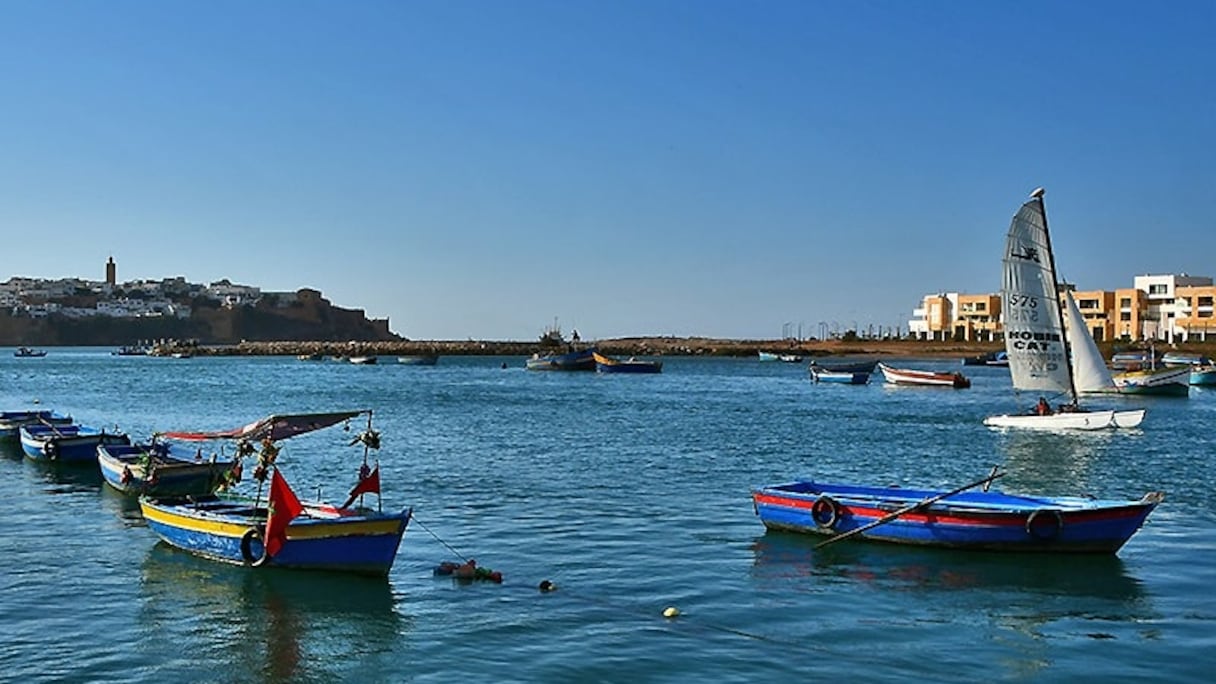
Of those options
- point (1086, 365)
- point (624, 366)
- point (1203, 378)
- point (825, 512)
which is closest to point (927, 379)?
point (1203, 378)

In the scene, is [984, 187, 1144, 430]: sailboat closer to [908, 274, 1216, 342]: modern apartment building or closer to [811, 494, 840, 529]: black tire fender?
[811, 494, 840, 529]: black tire fender

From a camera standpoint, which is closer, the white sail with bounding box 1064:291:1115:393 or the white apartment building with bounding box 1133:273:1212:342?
the white sail with bounding box 1064:291:1115:393

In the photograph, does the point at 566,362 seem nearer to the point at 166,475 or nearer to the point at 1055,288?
the point at 1055,288

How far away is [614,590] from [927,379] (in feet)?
265

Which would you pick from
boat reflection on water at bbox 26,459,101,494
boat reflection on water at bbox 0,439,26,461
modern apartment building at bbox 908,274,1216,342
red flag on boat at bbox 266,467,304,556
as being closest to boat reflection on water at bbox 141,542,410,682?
red flag on boat at bbox 266,467,304,556

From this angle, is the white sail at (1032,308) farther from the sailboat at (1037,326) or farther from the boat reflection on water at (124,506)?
the boat reflection on water at (124,506)

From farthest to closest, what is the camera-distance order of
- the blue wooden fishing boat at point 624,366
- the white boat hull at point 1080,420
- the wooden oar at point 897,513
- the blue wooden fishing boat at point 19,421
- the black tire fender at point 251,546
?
1. the blue wooden fishing boat at point 624,366
2. the white boat hull at point 1080,420
3. the blue wooden fishing boat at point 19,421
4. the wooden oar at point 897,513
5. the black tire fender at point 251,546

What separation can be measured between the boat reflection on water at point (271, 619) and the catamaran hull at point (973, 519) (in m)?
8.91

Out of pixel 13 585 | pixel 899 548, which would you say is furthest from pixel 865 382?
pixel 13 585

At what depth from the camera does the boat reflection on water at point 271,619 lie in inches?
637

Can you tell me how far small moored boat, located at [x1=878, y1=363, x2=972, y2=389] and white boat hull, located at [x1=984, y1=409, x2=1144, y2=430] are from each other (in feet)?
140

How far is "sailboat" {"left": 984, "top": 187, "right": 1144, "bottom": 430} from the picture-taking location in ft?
159

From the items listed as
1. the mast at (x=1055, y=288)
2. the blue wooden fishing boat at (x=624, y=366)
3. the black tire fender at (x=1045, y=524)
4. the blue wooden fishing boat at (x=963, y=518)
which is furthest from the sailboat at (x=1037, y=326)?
the blue wooden fishing boat at (x=624, y=366)

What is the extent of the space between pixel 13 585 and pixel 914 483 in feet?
77.2
